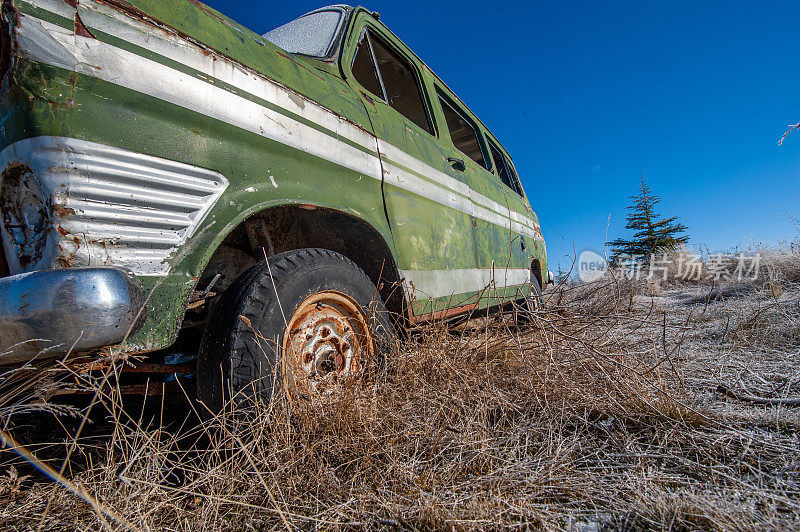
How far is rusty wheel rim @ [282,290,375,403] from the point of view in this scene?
1278 mm

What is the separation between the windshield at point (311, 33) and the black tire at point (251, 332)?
Result: 129 centimetres

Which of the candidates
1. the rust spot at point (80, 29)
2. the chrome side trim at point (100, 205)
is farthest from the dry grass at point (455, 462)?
the rust spot at point (80, 29)

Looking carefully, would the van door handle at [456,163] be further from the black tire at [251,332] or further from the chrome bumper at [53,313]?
the chrome bumper at [53,313]

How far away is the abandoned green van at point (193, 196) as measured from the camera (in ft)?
3.01

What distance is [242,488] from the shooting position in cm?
106

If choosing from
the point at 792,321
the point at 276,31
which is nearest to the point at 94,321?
Result: the point at 276,31

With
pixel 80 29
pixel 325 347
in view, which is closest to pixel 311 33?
pixel 80 29

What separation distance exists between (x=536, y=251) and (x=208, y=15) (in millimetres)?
4624

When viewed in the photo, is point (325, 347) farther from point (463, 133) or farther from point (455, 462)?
point (463, 133)

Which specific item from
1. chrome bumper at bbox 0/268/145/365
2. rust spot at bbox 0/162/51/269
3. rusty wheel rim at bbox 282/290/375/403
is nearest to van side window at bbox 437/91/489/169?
rusty wheel rim at bbox 282/290/375/403

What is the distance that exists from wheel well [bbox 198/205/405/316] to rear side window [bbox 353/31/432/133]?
42.3 inches

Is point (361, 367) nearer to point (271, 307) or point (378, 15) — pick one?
point (271, 307)

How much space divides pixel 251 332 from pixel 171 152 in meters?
0.59

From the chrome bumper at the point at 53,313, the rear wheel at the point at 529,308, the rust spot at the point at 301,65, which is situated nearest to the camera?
the chrome bumper at the point at 53,313
